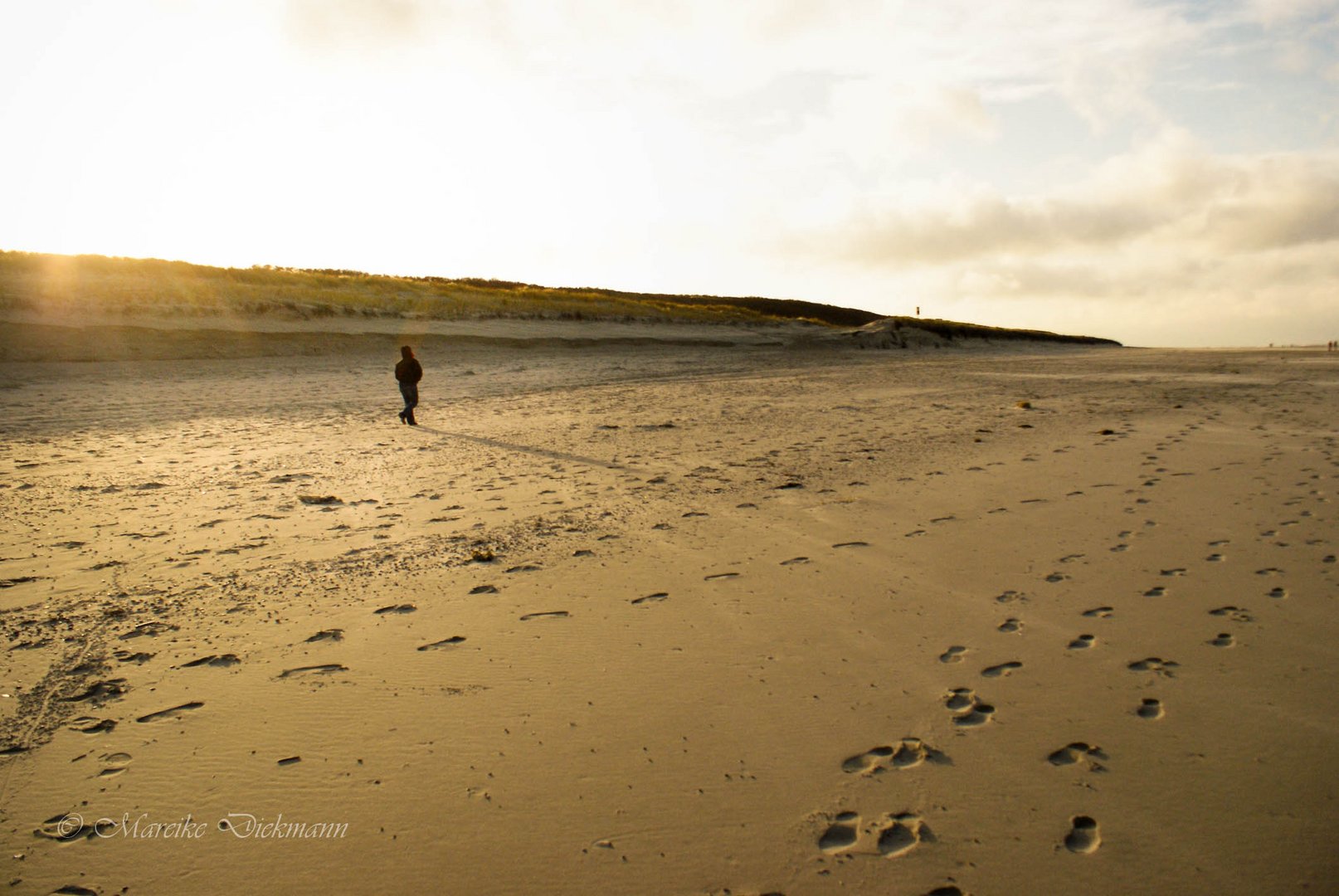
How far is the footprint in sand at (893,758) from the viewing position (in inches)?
106

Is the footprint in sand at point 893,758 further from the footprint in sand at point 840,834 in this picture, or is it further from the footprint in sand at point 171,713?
the footprint in sand at point 171,713

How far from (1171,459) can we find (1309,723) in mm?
5271

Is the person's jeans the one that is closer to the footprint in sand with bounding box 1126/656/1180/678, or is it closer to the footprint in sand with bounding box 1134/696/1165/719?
the footprint in sand with bounding box 1126/656/1180/678

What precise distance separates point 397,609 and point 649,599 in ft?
4.51

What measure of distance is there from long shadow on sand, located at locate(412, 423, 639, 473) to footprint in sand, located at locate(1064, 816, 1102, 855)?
220 inches

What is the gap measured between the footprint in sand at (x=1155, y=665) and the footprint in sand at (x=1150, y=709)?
0.78ft

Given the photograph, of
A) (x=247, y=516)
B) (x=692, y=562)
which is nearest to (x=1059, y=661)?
(x=692, y=562)

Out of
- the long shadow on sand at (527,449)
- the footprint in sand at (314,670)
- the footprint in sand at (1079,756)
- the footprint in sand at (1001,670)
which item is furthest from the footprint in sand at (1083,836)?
the long shadow on sand at (527,449)

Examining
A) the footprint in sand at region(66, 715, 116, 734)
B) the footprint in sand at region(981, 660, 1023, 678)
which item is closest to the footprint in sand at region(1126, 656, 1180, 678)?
the footprint in sand at region(981, 660, 1023, 678)

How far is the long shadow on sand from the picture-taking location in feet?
26.3

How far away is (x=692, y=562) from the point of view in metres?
4.90

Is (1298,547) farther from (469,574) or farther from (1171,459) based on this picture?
(469,574)

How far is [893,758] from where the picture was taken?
107 inches

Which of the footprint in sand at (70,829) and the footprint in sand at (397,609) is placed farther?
the footprint in sand at (397,609)
